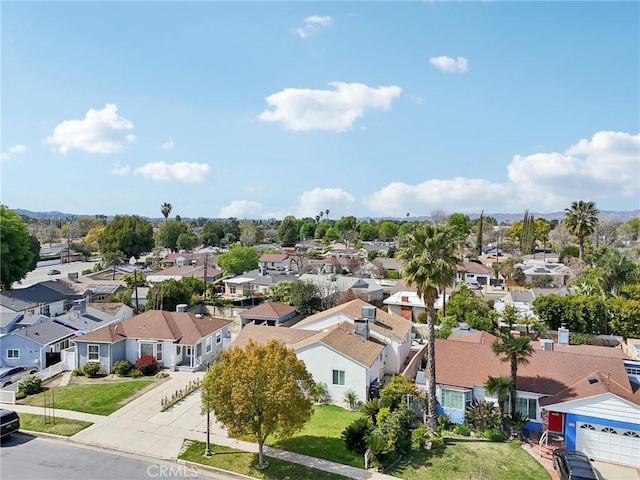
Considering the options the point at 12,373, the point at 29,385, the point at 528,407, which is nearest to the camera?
the point at 528,407

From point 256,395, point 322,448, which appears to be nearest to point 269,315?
point 322,448

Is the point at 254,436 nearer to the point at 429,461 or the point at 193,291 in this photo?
the point at 429,461

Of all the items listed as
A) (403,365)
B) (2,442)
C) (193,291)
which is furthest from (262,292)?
(2,442)

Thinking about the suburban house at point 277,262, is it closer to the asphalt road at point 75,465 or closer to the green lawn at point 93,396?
the green lawn at point 93,396

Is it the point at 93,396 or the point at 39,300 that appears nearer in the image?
the point at 93,396

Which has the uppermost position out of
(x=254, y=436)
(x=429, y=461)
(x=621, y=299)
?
(x=621, y=299)

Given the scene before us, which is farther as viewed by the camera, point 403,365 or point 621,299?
point 621,299

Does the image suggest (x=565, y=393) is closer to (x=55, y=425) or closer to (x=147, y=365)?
(x=55, y=425)
